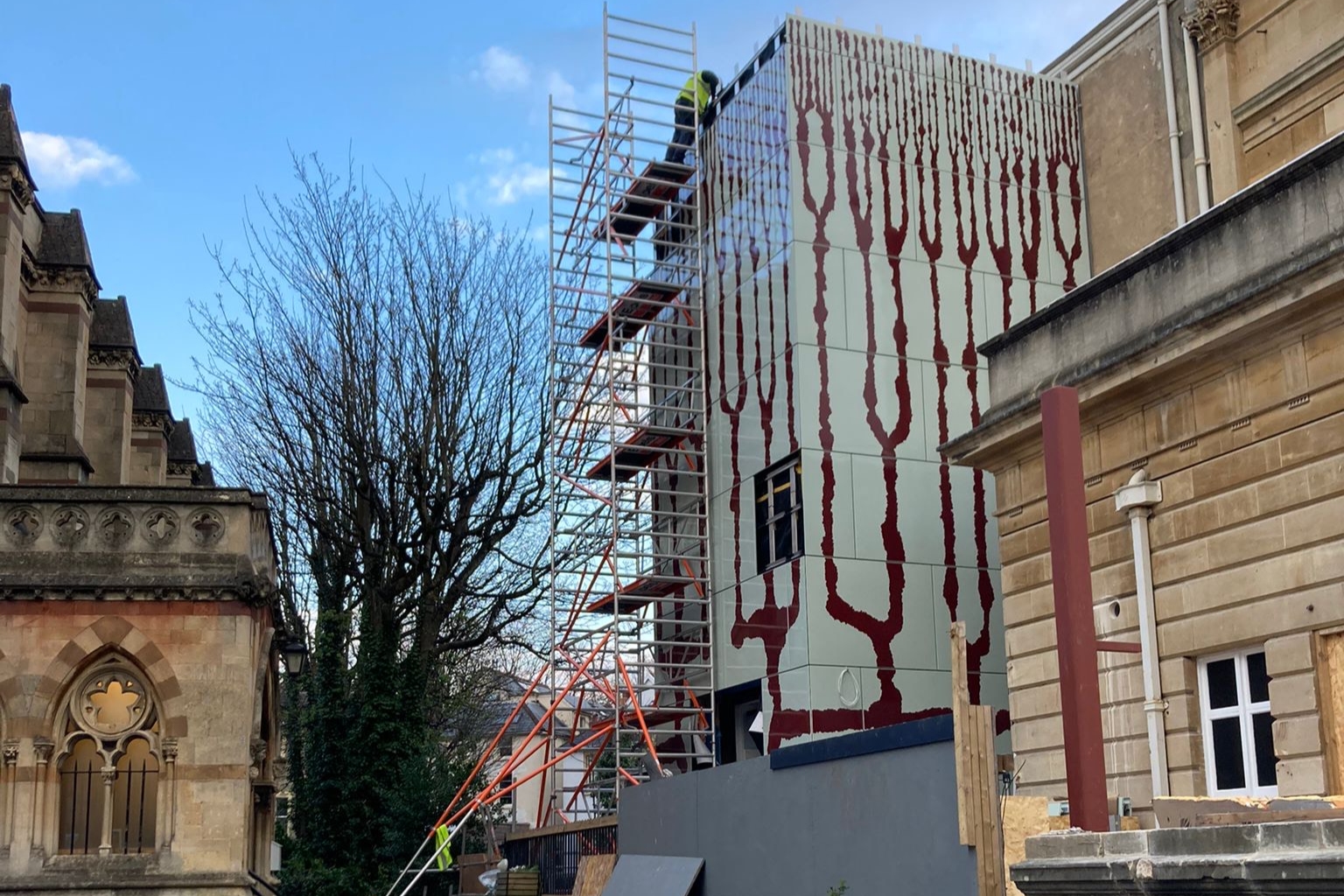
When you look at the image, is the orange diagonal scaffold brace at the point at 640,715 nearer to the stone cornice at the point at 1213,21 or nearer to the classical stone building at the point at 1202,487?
the classical stone building at the point at 1202,487

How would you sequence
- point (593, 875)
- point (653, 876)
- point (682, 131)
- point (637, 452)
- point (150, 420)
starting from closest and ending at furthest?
point (653, 876), point (593, 875), point (637, 452), point (682, 131), point (150, 420)

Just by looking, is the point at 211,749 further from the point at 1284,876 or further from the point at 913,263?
the point at 1284,876

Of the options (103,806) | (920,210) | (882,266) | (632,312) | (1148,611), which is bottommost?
(103,806)

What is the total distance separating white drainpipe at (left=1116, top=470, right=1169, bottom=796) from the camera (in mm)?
14641

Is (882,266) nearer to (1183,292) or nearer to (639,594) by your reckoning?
(639,594)

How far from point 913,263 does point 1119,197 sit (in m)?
3.72

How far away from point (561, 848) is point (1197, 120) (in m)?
14.1

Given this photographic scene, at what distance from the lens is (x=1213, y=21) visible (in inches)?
862

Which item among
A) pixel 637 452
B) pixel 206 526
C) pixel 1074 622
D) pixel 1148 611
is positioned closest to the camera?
pixel 1074 622

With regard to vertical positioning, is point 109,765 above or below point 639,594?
below

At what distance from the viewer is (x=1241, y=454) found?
14.0 metres

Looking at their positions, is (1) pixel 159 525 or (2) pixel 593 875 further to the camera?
(2) pixel 593 875

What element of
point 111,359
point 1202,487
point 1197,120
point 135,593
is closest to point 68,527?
point 135,593

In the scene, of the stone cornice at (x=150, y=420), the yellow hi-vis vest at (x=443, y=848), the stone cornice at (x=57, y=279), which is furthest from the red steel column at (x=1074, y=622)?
the stone cornice at (x=150, y=420)
